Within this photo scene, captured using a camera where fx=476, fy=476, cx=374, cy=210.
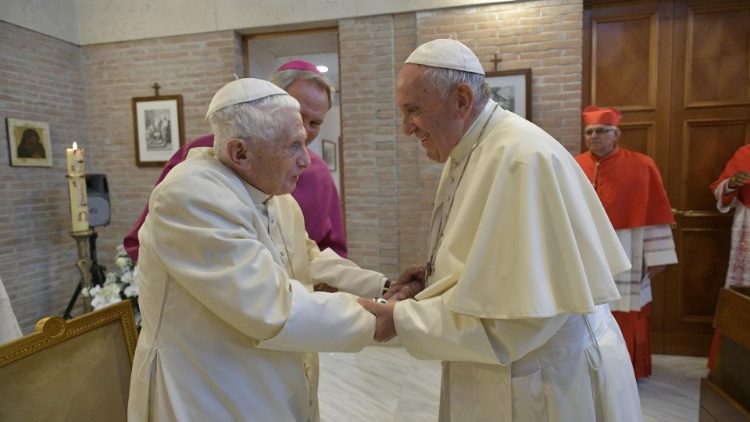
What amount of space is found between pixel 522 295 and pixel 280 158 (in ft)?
2.36

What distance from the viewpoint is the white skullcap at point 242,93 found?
1.25 metres

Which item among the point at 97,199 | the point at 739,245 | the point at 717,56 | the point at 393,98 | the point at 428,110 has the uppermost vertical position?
the point at 717,56

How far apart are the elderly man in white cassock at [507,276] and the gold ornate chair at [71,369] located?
95 centimetres

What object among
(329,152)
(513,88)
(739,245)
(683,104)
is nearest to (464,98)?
(513,88)

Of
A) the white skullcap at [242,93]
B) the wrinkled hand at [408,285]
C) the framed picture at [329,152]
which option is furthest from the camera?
the framed picture at [329,152]

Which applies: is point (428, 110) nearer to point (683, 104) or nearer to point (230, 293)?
point (230, 293)

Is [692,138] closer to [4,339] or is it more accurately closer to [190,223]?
[190,223]

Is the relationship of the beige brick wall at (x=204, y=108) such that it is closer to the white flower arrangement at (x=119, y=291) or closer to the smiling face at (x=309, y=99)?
the white flower arrangement at (x=119, y=291)

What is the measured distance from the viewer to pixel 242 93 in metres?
1.26

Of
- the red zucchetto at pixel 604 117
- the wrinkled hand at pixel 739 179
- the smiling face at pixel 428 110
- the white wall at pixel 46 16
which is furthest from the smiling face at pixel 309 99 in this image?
the white wall at pixel 46 16

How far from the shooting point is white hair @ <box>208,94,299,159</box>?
1.24 m

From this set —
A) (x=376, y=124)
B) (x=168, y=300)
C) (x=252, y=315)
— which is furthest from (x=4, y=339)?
(x=376, y=124)

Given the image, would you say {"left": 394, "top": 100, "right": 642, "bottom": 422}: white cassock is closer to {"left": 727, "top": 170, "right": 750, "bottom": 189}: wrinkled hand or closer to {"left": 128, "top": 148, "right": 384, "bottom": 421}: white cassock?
{"left": 128, "top": 148, "right": 384, "bottom": 421}: white cassock

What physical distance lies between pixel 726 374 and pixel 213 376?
6.23 ft
